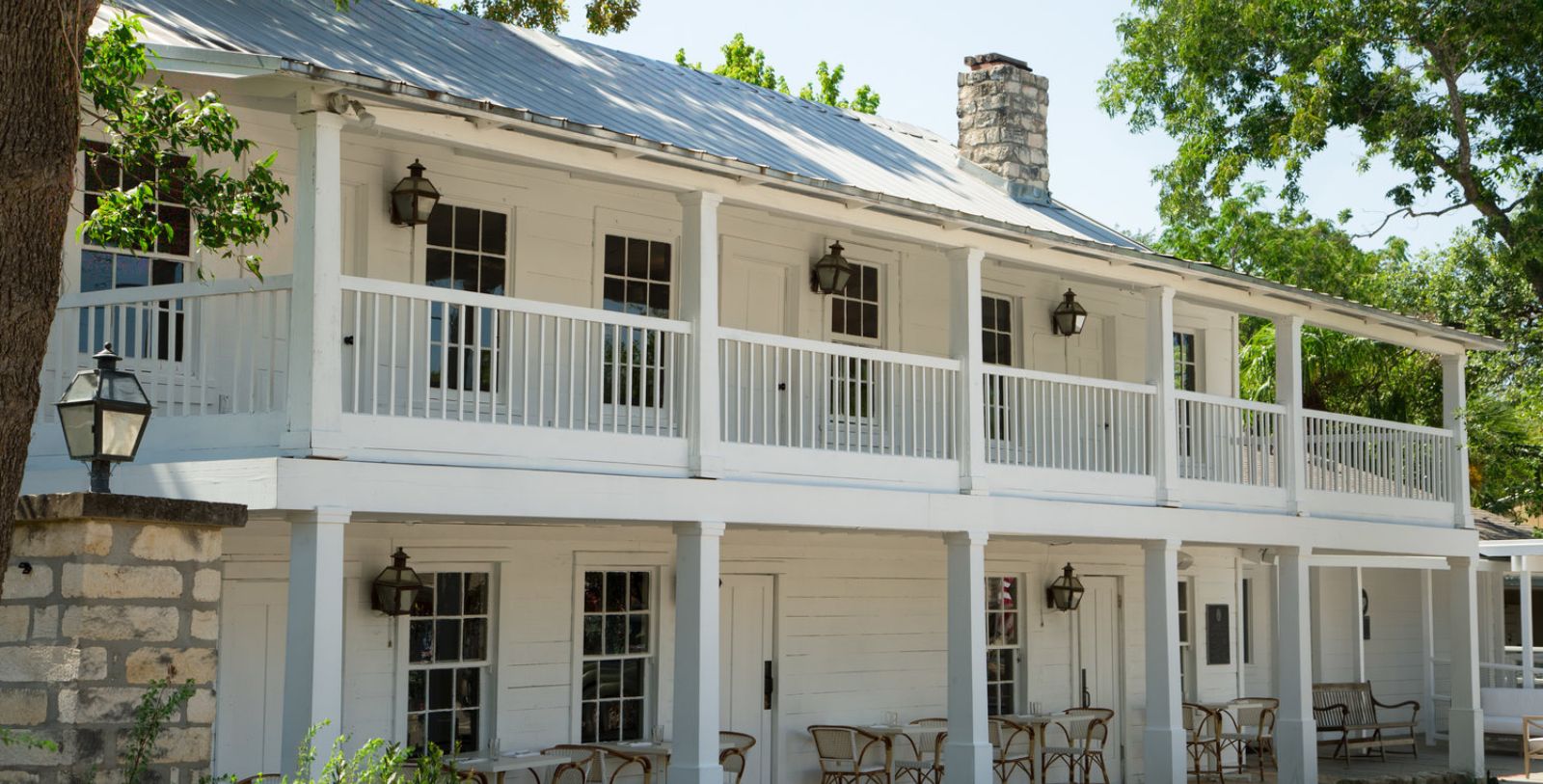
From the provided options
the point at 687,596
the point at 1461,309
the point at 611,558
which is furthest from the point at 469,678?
the point at 1461,309

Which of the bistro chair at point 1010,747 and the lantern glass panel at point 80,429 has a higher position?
the lantern glass panel at point 80,429

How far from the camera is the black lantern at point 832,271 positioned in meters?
15.8

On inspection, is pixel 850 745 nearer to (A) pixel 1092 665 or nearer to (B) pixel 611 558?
(B) pixel 611 558

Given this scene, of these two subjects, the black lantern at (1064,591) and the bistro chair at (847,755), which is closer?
the bistro chair at (847,755)

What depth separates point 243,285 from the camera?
393 inches

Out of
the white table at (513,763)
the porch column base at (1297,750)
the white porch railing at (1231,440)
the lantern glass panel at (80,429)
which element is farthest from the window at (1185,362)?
the lantern glass panel at (80,429)

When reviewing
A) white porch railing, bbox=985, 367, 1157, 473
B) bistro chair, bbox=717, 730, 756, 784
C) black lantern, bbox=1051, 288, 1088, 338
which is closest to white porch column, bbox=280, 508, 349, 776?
bistro chair, bbox=717, 730, 756, 784

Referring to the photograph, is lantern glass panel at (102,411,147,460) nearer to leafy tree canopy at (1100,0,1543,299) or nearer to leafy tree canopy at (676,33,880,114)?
leafy tree canopy at (1100,0,1543,299)

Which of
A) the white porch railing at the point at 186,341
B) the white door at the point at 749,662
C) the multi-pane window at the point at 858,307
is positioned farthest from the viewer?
the multi-pane window at the point at 858,307

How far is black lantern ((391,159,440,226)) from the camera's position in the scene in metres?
12.7

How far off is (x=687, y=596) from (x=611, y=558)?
2.79 m

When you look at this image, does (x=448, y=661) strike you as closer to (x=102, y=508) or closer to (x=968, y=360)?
(x=968, y=360)

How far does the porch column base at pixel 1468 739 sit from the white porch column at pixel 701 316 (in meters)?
11.2

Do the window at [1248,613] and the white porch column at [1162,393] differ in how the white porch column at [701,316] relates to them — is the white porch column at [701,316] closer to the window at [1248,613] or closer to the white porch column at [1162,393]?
the white porch column at [1162,393]
